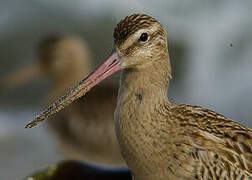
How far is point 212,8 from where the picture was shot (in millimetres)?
9992

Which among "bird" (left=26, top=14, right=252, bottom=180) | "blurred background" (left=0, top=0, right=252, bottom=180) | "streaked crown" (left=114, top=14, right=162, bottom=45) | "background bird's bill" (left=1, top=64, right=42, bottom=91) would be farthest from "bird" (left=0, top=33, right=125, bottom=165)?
"streaked crown" (left=114, top=14, right=162, bottom=45)

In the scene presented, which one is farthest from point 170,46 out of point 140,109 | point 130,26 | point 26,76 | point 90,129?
point 130,26

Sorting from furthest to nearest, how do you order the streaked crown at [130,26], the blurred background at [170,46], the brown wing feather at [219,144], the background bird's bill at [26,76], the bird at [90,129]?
1. the blurred background at [170,46]
2. the background bird's bill at [26,76]
3. the bird at [90,129]
4. the brown wing feather at [219,144]
5. the streaked crown at [130,26]

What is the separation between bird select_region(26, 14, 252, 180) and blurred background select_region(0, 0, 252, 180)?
13.5ft

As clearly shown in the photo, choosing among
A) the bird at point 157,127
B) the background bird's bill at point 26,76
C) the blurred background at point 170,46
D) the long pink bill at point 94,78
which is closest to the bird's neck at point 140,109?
the bird at point 157,127

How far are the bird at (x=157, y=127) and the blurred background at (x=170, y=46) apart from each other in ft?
13.5

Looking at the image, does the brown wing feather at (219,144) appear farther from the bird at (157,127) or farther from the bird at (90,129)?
the bird at (90,129)

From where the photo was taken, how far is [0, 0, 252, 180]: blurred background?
25.3ft

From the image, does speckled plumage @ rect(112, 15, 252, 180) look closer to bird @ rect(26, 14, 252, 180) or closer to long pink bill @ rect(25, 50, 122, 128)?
bird @ rect(26, 14, 252, 180)

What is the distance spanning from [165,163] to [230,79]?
6123mm

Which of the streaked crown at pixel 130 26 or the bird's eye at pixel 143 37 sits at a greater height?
the streaked crown at pixel 130 26

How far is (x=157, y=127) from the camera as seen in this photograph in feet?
9.21

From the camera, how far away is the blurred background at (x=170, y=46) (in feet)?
25.3

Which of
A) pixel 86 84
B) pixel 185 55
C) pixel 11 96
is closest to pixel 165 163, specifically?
pixel 86 84
